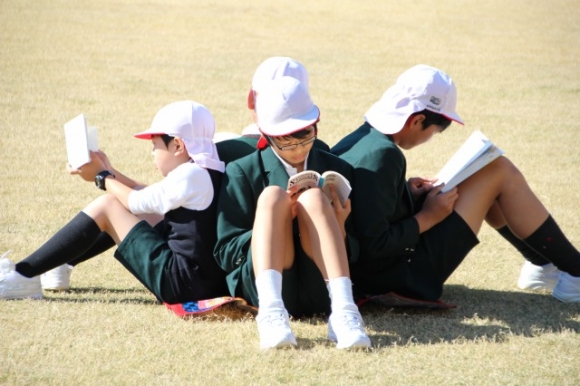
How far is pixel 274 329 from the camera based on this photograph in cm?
385

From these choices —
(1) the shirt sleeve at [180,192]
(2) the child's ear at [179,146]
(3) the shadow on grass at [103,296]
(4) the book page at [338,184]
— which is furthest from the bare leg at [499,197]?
(3) the shadow on grass at [103,296]

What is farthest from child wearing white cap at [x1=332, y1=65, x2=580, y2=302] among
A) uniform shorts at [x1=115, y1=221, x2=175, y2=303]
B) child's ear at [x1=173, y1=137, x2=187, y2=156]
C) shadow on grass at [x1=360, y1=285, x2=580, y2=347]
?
uniform shorts at [x1=115, y1=221, x2=175, y2=303]

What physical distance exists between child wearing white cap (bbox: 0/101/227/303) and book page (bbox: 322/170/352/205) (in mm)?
599

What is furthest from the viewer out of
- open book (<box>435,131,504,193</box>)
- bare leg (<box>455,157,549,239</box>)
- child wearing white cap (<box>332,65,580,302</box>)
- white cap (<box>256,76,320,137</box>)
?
bare leg (<box>455,157,549,239</box>)

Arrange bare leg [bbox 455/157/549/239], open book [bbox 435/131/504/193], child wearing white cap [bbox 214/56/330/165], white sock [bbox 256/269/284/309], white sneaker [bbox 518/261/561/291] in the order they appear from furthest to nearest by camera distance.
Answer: white sneaker [bbox 518/261/561/291] < child wearing white cap [bbox 214/56/330/165] < bare leg [bbox 455/157/549/239] < open book [bbox 435/131/504/193] < white sock [bbox 256/269/284/309]

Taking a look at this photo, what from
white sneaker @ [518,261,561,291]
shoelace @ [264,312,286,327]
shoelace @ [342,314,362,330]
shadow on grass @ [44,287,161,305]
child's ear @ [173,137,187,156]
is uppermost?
child's ear @ [173,137,187,156]

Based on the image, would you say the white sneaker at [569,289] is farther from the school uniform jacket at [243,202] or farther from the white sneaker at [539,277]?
the school uniform jacket at [243,202]

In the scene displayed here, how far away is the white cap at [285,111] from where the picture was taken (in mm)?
4141

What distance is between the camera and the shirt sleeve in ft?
14.1

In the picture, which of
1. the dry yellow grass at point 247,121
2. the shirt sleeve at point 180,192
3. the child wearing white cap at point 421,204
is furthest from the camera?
the child wearing white cap at point 421,204

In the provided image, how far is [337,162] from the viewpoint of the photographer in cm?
439

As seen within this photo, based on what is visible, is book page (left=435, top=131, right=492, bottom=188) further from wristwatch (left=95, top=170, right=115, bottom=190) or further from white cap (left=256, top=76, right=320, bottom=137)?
wristwatch (left=95, top=170, right=115, bottom=190)

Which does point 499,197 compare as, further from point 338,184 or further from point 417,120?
point 338,184

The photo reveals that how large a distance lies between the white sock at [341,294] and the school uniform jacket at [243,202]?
0.36 metres
